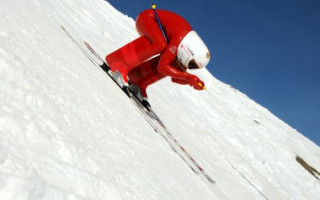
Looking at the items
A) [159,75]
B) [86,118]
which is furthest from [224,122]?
[86,118]

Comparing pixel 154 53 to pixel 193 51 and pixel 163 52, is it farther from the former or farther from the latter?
pixel 193 51

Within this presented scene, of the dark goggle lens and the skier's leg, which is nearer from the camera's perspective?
the dark goggle lens

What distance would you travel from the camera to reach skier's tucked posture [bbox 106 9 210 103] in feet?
15.8

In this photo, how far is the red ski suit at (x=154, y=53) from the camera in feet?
15.8

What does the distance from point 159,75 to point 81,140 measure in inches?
139

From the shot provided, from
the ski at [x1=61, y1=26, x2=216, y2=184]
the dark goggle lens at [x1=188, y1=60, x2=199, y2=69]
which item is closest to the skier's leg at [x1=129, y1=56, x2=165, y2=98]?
the ski at [x1=61, y1=26, x2=216, y2=184]

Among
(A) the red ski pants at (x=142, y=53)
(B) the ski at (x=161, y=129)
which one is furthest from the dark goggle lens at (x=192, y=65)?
(B) the ski at (x=161, y=129)

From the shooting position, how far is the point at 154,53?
501 cm

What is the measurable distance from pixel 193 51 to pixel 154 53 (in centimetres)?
62

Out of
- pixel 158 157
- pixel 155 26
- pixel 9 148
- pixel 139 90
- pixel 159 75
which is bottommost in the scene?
pixel 9 148

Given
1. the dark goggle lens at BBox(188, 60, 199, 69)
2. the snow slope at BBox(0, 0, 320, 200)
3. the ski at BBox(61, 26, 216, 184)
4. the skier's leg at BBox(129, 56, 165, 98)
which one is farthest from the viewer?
the skier's leg at BBox(129, 56, 165, 98)

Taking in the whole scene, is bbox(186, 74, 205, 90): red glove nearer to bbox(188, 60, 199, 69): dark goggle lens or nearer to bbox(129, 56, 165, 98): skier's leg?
bbox(188, 60, 199, 69): dark goggle lens

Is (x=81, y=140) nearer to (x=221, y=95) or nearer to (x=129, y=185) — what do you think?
(x=129, y=185)

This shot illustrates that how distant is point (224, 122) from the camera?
9.73m
